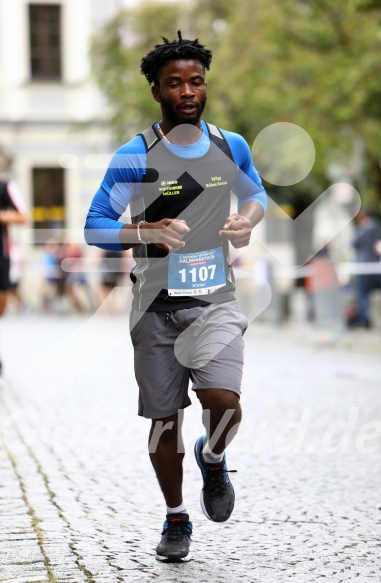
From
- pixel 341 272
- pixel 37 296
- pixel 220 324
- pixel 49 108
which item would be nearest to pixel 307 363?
pixel 341 272

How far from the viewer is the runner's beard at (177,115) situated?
14.7ft

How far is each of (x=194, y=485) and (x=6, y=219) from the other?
4814mm

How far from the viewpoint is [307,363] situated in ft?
46.1

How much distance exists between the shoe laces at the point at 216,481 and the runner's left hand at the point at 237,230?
859mm

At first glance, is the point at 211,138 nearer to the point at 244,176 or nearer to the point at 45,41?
the point at 244,176

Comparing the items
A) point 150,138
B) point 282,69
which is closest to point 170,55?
point 150,138

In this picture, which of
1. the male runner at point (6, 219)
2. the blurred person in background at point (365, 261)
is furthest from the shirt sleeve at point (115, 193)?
the blurred person in background at point (365, 261)

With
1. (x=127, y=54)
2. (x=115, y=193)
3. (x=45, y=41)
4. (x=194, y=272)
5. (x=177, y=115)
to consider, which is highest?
(x=45, y=41)

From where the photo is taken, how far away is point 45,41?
34781 millimetres

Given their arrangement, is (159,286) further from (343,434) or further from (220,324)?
(343,434)

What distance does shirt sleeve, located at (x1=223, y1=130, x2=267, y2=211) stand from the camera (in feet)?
15.4

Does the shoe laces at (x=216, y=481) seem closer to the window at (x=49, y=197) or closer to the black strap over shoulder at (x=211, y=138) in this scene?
the black strap over shoulder at (x=211, y=138)

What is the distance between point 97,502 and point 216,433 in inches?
51.7

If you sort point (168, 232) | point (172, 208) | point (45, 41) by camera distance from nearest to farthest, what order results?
1. point (168, 232)
2. point (172, 208)
3. point (45, 41)
